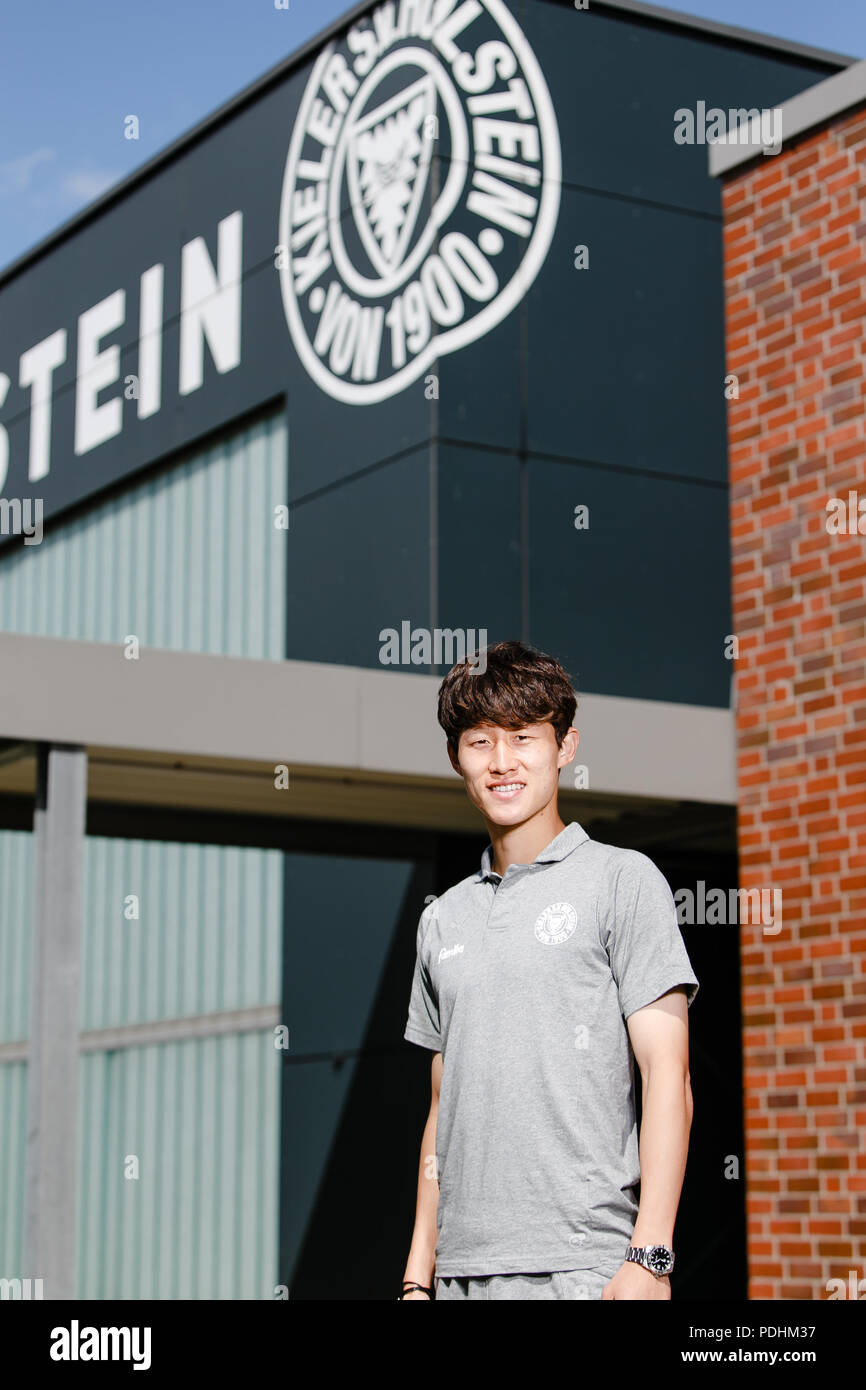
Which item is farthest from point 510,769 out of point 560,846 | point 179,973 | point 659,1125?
point 179,973

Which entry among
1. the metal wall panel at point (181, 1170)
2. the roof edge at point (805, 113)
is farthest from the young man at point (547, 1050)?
the metal wall panel at point (181, 1170)

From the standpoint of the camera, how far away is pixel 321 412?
1382cm

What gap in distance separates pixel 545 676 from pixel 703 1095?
31.8 feet

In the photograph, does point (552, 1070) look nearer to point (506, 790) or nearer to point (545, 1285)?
point (545, 1285)

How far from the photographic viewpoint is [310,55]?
1452cm

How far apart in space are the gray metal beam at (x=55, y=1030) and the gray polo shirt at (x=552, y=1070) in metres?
4.86

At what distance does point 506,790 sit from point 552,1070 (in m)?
0.53

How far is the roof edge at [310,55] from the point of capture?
1393 centimetres

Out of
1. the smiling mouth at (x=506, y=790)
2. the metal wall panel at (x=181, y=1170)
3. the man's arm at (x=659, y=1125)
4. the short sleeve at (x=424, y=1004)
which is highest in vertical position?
the smiling mouth at (x=506, y=790)

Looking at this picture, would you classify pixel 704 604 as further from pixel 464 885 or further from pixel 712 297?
pixel 464 885

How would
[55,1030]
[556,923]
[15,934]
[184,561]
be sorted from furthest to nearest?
[15,934], [184,561], [55,1030], [556,923]

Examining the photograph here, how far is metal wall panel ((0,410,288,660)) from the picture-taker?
14.3m

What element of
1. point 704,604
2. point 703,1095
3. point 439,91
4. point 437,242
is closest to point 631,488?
point 704,604

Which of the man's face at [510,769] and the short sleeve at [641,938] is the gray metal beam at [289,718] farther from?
the short sleeve at [641,938]
